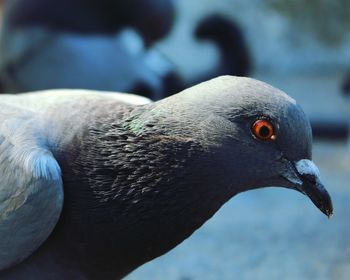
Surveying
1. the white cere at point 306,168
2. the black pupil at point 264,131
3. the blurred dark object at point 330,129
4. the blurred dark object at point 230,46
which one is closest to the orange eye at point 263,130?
the black pupil at point 264,131

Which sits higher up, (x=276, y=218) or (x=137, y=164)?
(x=276, y=218)

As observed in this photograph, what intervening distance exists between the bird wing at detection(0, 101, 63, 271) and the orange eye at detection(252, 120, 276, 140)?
2.27 feet

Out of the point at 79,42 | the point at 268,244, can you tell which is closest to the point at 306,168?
the point at 268,244

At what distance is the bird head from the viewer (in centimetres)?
248

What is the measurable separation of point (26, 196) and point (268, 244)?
9.75 ft

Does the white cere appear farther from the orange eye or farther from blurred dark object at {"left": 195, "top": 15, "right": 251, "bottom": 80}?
blurred dark object at {"left": 195, "top": 15, "right": 251, "bottom": 80}

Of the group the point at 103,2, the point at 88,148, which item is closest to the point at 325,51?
the point at 103,2

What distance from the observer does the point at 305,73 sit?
13102 millimetres

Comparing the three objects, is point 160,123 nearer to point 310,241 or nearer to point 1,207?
point 1,207

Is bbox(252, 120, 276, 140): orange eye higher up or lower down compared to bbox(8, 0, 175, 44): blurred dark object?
lower down

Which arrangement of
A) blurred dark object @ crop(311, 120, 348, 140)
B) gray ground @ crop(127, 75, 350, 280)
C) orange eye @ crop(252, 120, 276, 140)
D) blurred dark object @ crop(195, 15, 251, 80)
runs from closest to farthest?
orange eye @ crop(252, 120, 276, 140), gray ground @ crop(127, 75, 350, 280), blurred dark object @ crop(195, 15, 251, 80), blurred dark object @ crop(311, 120, 348, 140)

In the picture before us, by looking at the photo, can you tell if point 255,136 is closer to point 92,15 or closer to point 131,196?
point 131,196

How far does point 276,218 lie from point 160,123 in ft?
11.2

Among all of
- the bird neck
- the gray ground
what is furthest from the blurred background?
the bird neck
